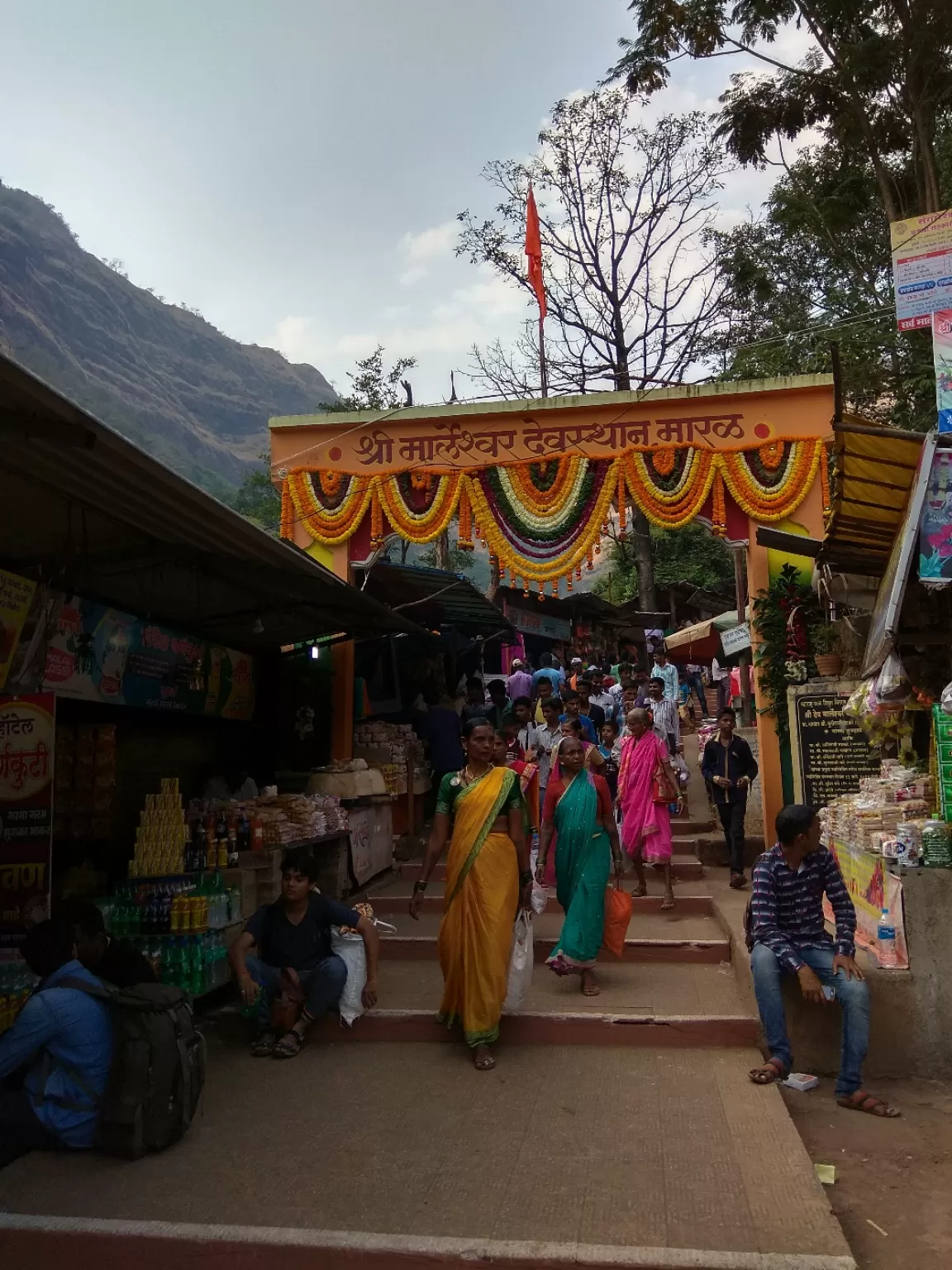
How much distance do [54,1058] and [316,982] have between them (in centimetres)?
145

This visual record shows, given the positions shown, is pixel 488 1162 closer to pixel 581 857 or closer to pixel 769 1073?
pixel 769 1073

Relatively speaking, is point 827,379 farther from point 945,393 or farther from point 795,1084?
point 795,1084

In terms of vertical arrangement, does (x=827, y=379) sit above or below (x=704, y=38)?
below

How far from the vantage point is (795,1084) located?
173 inches

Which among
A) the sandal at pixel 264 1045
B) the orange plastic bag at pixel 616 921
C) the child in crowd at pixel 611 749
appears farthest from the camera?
the child in crowd at pixel 611 749

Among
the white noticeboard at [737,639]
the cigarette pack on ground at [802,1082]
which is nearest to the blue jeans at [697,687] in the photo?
the white noticeboard at [737,639]

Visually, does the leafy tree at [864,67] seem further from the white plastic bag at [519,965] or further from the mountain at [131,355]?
the mountain at [131,355]

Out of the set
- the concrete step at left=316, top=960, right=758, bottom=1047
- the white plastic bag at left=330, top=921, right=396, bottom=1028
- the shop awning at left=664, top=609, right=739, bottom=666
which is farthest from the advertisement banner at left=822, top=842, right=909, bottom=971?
the shop awning at left=664, top=609, right=739, bottom=666

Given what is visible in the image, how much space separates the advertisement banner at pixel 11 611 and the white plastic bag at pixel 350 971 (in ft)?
7.46

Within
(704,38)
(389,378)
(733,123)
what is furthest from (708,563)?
(704,38)

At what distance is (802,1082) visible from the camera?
4387 mm

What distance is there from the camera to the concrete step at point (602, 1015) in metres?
4.78

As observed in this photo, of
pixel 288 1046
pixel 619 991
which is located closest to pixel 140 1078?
pixel 288 1046

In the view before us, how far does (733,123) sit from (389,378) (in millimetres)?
11748
